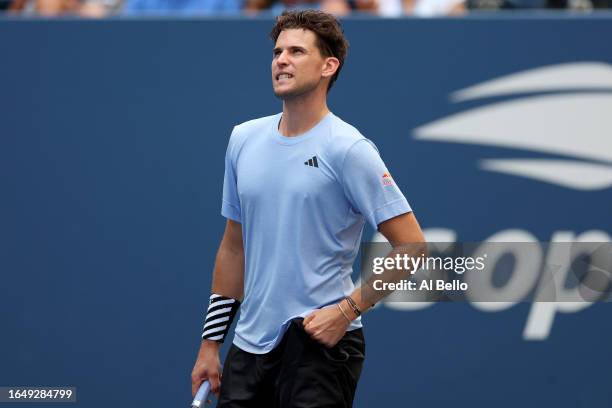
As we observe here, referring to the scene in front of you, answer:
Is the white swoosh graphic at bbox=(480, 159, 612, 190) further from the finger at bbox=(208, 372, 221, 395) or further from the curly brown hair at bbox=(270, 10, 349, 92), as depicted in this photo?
the finger at bbox=(208, 372, 221, 395)

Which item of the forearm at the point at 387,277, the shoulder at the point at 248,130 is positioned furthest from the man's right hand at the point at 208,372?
the shoulder at the point at 248,130

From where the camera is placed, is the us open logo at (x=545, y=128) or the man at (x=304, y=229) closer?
the man at (x=304, y=229)

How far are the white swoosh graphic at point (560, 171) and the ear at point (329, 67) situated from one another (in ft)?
4.61

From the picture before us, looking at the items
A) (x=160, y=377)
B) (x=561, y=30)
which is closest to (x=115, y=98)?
(x=160, y=377)

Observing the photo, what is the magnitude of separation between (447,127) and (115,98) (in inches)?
58.8

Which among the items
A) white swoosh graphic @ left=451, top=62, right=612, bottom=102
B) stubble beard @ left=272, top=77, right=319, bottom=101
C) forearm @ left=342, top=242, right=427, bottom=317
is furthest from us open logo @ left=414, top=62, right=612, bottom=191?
forearm @ left=342, top=242, right=427, bottom=317

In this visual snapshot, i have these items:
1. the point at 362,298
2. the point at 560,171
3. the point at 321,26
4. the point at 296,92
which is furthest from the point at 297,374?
the point at 560,171

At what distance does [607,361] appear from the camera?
15.2 ft

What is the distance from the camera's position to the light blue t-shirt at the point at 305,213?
3.16 m

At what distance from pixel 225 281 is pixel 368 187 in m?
0.70

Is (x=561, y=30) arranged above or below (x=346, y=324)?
above

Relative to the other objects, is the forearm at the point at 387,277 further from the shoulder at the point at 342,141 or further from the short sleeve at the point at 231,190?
the short sleeve at the point at 231,190

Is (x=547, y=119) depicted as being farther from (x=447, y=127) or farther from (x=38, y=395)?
(x=38, y=395)

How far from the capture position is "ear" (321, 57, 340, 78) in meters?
3.36
